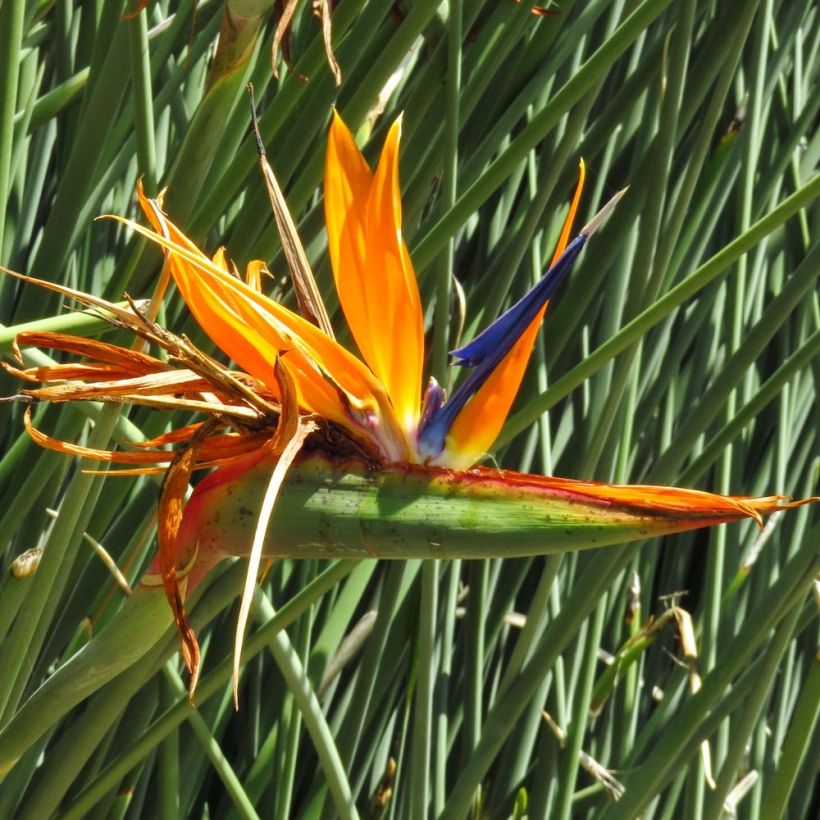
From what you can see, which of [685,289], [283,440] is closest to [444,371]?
[685,289]

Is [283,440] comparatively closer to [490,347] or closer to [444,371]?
[490,347]

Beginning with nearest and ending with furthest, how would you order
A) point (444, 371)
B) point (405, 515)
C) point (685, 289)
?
point (405, 515) → point (685, 289) → point (444, 371)

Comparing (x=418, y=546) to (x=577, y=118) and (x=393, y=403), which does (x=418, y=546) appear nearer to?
(x=393, y=403)

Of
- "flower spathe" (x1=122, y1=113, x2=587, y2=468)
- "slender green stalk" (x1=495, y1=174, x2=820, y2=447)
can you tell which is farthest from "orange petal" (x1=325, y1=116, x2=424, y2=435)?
"slender green stalk" (x1=495, y1=174, x2=820, y2=447)

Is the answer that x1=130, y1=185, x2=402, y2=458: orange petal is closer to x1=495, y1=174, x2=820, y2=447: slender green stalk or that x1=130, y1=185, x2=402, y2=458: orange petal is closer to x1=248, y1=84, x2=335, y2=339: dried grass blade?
x1=248, y1=84, x2=335, y2=339: dried grass blade

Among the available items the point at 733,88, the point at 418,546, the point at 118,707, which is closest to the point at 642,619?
the point at 733,88

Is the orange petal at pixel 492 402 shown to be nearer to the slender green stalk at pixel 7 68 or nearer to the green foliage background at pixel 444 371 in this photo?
the green foliage background at pixel 444 371

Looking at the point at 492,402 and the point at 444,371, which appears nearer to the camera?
the point at 492,402
